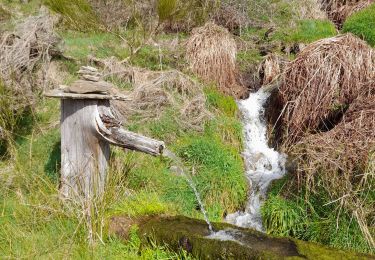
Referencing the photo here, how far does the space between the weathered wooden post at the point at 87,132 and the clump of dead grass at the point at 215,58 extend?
2970mm

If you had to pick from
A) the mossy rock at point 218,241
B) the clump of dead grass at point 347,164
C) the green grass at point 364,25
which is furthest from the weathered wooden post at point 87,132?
the green grass at point 364,25

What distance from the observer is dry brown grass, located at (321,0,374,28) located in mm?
8773

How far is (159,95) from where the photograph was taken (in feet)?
19.2

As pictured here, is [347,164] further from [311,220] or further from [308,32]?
[308,32]

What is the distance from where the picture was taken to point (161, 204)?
3.88m

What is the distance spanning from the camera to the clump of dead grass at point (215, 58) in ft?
21.8

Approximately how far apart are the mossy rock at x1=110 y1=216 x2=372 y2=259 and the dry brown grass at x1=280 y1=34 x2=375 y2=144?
7.53ft

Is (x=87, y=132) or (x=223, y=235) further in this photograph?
(x=87, y=132)

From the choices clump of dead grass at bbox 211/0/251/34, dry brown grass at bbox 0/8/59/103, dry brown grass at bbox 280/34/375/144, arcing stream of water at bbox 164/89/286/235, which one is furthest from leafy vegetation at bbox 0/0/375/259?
clump of dead grass at bbox 211/0/251/34

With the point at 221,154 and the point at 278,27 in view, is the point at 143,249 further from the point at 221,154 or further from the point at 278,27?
the point at 278,27

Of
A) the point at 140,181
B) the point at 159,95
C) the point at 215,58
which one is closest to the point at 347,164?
the point at 140,181

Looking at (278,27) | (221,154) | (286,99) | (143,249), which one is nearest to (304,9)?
(278,27)

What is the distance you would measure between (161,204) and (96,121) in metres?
0.94

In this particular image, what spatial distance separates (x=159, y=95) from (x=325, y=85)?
216 cm
